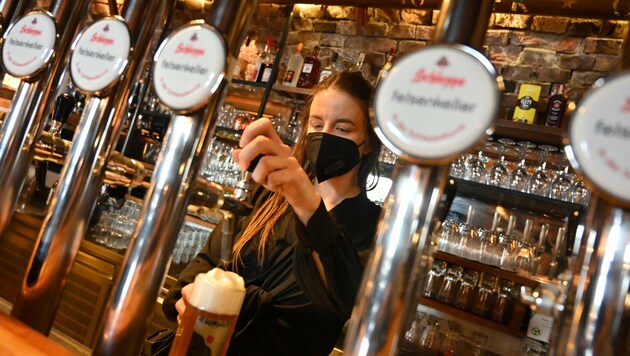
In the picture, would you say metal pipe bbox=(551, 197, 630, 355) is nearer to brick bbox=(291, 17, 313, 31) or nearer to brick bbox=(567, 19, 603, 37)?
brick bbox=(567, 19, 603, 37)

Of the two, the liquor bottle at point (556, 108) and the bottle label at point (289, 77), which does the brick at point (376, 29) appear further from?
the liquor bottle at point (556, 108)

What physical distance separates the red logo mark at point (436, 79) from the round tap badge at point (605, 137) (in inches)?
3.5

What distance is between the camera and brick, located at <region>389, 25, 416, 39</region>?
3.62 meters

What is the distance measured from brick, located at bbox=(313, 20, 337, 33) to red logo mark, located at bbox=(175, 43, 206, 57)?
3527 mm

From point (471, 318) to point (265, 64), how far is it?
88.3 inches

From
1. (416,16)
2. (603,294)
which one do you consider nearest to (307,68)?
(416,16)

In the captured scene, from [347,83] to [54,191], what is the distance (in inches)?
43.0

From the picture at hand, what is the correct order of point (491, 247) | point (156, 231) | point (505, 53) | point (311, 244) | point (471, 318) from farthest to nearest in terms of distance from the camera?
point (505, 53) → point (491, 247) → point (471, 318) → point (311, 244) → point (156, 231)

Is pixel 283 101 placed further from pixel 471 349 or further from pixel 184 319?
pixel 184 319

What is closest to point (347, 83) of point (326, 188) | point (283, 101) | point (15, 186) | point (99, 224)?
point (326, 188)

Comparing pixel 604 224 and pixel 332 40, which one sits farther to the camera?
pixel 332 40

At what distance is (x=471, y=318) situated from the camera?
278cm

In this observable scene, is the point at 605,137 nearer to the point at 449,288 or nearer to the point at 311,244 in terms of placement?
the point at 311,244

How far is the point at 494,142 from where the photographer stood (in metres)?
3.03
